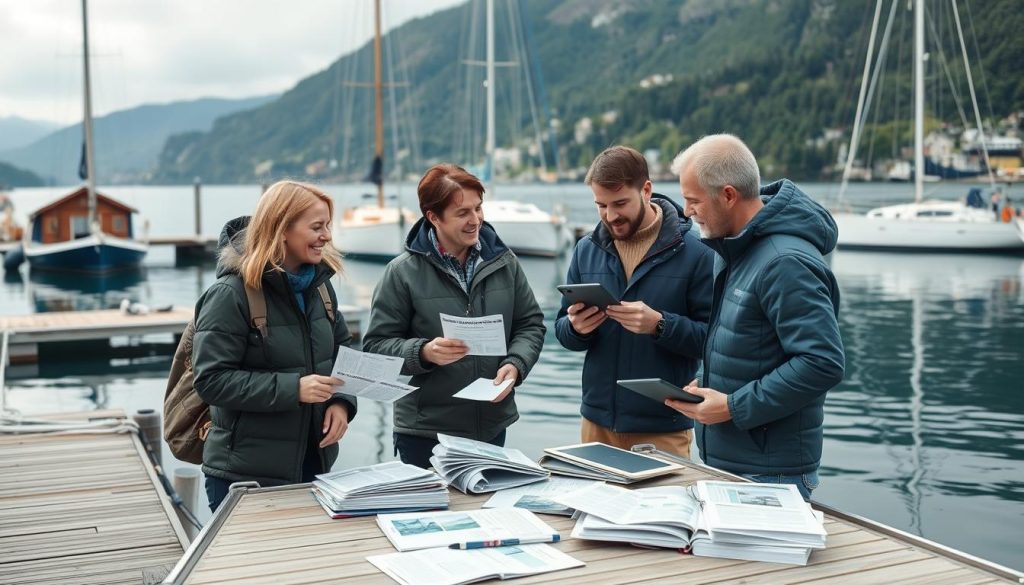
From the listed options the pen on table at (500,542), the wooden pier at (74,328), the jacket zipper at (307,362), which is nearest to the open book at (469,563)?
the pen on table at (500,542)

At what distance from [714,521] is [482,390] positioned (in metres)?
1.09

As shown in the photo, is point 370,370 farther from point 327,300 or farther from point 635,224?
point 635,224

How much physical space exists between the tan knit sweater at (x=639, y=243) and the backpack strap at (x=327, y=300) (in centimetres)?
101

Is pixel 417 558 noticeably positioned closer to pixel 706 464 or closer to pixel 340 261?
pixel 706 464

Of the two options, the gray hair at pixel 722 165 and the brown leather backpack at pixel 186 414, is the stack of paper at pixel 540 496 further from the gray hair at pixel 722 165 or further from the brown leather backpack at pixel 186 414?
the brown leather backpack at pixel 186 414

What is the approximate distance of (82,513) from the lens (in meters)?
4.38

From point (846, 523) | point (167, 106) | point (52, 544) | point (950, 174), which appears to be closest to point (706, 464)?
point (846, 523)

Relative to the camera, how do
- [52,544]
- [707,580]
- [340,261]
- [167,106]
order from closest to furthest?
[707,580], [340,261], [52,544], [167,106]

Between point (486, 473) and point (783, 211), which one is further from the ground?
point (783, 211)

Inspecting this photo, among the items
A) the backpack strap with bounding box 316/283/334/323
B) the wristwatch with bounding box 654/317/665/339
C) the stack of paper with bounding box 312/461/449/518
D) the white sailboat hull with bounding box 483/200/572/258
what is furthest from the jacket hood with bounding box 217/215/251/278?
the white sailboat hull with bounding box 483/200/572/258

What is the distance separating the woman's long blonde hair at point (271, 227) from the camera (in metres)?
2.96

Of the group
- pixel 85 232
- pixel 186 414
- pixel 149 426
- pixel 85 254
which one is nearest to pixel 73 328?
pixel 149 426

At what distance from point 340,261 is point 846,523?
170cm

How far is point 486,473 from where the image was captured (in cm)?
276
